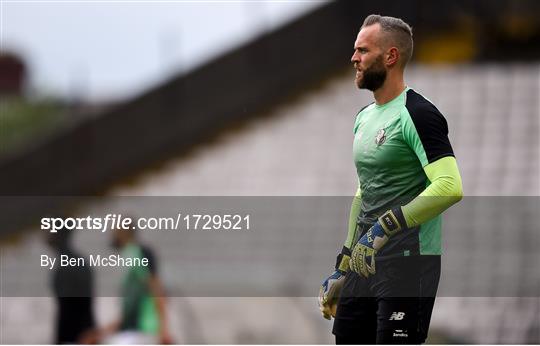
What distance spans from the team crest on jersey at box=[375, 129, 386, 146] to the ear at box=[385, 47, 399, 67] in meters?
0.23

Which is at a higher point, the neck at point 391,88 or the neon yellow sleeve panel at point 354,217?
the neck at point 391,88

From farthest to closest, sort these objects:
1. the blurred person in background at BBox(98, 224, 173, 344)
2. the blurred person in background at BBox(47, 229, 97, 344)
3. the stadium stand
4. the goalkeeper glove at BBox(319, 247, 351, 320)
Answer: the stadium stand → the blurred person in background at BBox(98, 224, 173, 344) → the blurred person in background at BBox(47, 229, 97, 344) → the goalkeeper glove at BBox(319, 247, 351, 320)

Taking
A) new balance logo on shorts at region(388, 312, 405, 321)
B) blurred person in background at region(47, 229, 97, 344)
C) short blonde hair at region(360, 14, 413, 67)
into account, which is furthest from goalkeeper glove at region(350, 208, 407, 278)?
blurred person in background at region(47, 229, 97, 344)

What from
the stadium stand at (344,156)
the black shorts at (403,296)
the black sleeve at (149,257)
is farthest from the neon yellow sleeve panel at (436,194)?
the stadium stand at (344,156)

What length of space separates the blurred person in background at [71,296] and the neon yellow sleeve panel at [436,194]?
8.78ft

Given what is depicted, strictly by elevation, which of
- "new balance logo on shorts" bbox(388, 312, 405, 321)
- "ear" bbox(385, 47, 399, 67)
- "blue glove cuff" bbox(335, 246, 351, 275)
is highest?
"ear" bbox(385, 47, 399, 67)

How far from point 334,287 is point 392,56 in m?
0.87

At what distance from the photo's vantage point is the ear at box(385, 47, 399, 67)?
396 centimetres

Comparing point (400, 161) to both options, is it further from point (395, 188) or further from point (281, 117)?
point (281, 117)

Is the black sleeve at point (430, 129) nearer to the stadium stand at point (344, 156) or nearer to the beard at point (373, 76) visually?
the beard at point (373, 76)

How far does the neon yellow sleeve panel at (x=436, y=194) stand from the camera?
12.4 feet

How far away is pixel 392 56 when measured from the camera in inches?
156

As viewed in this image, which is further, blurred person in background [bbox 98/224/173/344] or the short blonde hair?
blurred person in background [bbox 98/224/173/344]

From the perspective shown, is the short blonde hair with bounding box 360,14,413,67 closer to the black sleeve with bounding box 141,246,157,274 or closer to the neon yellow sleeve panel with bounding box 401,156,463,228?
the neon yellow sleeve panel with bounding box 401,156,463,228
